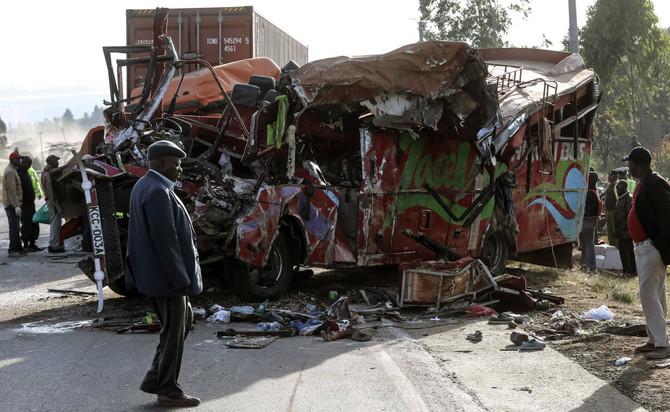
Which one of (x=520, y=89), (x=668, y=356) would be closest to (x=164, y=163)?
(x=668, y=356)

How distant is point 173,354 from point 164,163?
Result: 4.11ft

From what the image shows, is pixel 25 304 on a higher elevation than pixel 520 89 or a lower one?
lower

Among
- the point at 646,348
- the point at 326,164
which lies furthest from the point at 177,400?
the point at 326,164

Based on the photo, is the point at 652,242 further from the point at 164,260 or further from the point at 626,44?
the point at 626,44

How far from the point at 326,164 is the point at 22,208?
784cm

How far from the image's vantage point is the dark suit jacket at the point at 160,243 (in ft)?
18.6

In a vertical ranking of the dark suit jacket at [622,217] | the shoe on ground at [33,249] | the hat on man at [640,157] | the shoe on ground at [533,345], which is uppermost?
the hat on man at [640,157]

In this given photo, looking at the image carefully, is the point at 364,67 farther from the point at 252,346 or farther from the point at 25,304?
the point at 25,304

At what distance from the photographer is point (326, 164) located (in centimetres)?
1191

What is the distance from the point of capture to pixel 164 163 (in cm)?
589

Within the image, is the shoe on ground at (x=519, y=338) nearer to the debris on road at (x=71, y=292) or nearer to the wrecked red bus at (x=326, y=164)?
the wrecked red bus at (x=326, y=164)

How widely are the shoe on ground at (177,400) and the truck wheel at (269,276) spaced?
4420 mm

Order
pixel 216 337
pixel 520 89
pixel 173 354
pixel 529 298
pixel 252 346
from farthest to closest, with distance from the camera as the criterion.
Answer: pixel 520 89
pixel 529 298
pixel 216 337
pixel 252 346
pixel 173 354

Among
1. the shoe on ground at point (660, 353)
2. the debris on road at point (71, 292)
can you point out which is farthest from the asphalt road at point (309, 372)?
the debris on road at point (71, 292)
